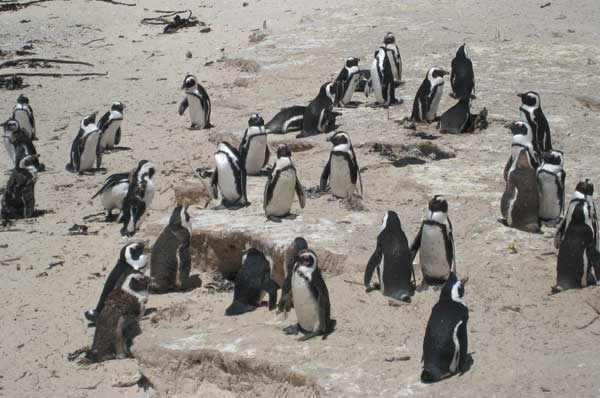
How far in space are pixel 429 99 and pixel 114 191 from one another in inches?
152

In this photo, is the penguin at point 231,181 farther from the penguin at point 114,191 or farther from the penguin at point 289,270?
the penguin at point 289,270

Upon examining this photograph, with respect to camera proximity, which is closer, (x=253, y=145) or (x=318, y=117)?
(x=253, y=145)

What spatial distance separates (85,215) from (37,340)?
2.82 metres

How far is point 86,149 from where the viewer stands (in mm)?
10984

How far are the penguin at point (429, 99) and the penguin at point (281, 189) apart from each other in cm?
299

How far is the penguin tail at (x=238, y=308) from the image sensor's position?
23.7ft

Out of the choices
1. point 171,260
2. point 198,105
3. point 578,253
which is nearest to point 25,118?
point 198,105

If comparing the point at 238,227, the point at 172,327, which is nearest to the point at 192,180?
the point at 238,227

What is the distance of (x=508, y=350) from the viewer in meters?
5.84

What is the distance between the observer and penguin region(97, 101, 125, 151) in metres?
11.7

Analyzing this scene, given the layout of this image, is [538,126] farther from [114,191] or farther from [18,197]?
[18,197]

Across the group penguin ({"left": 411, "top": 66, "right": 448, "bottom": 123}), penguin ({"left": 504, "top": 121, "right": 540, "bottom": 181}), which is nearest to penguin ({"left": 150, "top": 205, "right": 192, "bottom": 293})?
penguin ({"left": 504, "top": 121, "right": 540, "bottom": 181})

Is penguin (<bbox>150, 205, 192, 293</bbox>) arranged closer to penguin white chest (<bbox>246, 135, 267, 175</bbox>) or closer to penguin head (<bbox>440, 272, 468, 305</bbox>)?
penguin white chest (<bbox>246, 135, 267, 175</bbox>)

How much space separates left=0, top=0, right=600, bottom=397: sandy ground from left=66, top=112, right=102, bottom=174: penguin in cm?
23
